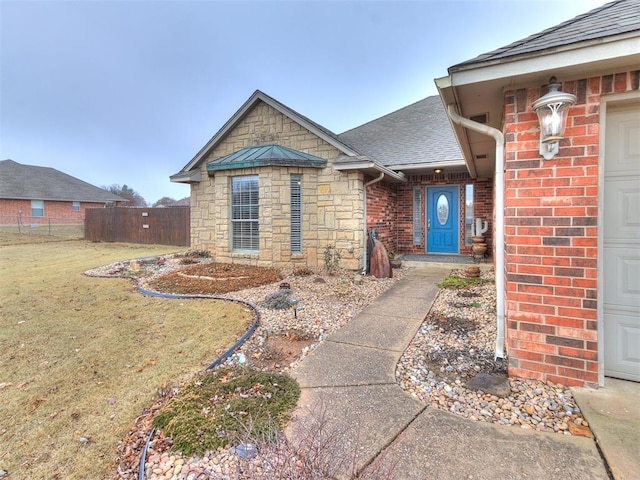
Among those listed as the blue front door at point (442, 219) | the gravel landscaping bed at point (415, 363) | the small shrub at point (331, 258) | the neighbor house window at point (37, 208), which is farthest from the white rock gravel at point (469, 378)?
the neighbor house window at point (37, 208)

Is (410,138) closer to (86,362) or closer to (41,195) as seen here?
(86,362)

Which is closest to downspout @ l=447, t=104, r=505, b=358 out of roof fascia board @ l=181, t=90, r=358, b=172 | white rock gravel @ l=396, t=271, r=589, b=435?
white rock gravel @ l=396, t=271, r=589, b=435

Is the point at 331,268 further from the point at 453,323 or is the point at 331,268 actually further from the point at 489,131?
the point at 489,131

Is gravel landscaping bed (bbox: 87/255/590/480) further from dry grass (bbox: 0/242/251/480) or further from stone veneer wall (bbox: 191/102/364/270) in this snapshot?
stone veneer wall (bbox: 191/102/364/270)

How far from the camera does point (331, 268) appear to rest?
8.11m

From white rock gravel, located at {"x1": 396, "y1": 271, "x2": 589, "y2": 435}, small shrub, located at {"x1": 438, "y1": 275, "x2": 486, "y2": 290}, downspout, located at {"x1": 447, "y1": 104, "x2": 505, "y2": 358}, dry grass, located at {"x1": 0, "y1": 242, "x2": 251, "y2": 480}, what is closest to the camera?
dry grass, located at {"x1": 0, "y1": 242, "x2": 251, "y2": 480}

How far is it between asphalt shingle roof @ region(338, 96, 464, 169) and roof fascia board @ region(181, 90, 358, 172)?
5.06 feet

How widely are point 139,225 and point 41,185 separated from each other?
18185mm

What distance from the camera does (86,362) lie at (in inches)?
137

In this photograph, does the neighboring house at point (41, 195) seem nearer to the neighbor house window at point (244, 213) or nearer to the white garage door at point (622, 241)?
the neighbor house window at point (244, 213)

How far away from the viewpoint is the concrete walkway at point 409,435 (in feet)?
5.83

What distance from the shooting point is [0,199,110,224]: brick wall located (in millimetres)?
25413

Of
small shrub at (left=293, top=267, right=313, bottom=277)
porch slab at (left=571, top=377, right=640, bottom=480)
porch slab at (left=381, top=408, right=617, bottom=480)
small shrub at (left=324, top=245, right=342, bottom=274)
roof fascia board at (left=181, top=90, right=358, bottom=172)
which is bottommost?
porch slab at (left=381, top=408, right=617, bottom=480)

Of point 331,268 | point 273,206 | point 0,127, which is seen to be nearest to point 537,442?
point 331,268
